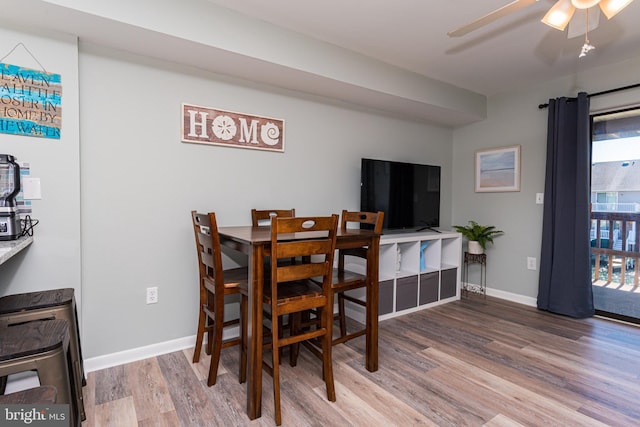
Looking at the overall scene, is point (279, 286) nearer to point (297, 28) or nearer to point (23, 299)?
point (23, 299)

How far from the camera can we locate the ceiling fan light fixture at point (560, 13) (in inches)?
65.4

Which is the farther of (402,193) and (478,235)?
(478,235)

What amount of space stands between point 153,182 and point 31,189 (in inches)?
25.6

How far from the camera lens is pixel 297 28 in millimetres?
2422

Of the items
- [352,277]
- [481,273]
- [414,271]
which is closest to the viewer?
[352,277]

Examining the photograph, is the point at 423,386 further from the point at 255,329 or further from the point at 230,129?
the point at 230,129

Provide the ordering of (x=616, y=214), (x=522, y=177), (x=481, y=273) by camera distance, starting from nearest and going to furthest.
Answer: (x=616, y=214)
(x=522, y=177)
(x=481, y=273)

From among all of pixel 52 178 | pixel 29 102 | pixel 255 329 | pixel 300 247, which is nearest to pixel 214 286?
pixel 255 329

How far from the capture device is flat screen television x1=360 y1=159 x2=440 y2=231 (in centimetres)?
330

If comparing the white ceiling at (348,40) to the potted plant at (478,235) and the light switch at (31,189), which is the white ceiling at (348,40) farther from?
the potted plant at (478,235)

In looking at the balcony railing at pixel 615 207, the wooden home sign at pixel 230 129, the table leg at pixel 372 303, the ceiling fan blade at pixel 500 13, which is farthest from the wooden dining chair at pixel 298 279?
the balcony railing at pixel 615 207

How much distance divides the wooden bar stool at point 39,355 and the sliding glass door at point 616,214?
13.7 ft

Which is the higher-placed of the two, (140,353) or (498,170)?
(498,170)

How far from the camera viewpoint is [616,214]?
3.15 m
